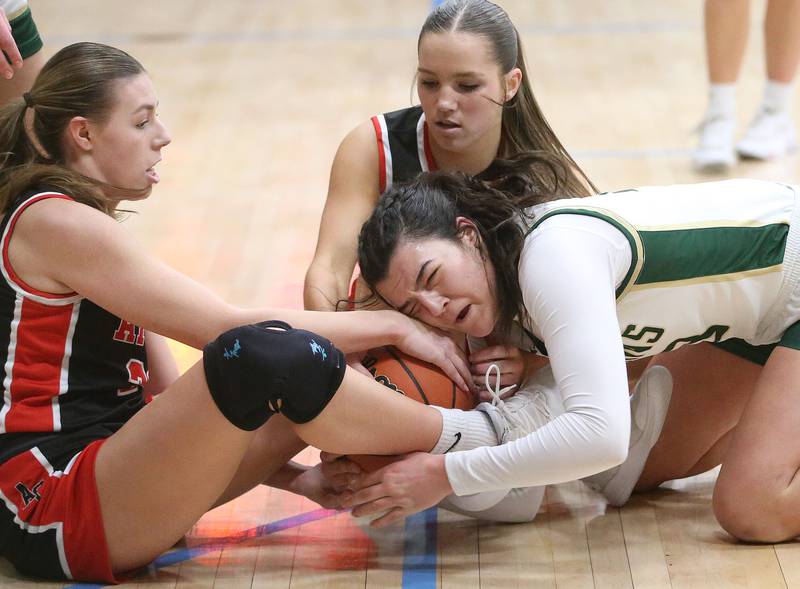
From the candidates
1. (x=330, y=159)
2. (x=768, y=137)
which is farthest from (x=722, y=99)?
(x=330, y=159)

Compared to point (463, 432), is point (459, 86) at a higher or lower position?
higher

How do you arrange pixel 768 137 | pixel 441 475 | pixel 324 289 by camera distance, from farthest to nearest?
1. pixel 768 137
2. pixel 324 289
3. pixel 441 475

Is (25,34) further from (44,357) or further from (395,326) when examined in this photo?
(395,326)

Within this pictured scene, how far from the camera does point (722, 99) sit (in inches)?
187

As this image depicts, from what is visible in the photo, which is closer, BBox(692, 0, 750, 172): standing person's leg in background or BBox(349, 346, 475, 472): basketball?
BBox(349, 346, 475, 472): basketball

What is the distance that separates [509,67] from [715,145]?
85.2 inches

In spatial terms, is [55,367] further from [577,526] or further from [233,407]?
[577,526]

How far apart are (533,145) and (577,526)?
3.10 feet

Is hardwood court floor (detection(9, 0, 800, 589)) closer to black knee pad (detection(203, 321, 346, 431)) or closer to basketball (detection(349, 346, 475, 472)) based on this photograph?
basketball (detection(349, 346, 475, 472))

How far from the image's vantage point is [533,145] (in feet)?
9.41

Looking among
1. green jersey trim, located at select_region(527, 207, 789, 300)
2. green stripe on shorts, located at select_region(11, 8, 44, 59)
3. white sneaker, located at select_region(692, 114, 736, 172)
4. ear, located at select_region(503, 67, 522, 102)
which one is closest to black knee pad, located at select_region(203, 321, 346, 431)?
green jersey trim, located at select_region(527, 207, 789, 300)

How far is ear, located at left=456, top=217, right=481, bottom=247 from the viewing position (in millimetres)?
2297

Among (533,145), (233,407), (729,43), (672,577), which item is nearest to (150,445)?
(233,407)

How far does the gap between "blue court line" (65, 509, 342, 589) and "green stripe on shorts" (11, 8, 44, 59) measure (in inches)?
59.2
